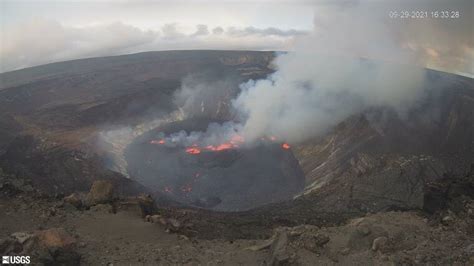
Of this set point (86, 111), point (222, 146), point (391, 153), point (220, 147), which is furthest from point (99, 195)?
point (86, 111)

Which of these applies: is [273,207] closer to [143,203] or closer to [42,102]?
[143,203]

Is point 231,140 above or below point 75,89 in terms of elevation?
below

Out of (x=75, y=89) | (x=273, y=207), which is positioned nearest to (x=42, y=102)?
(x=75, y=89)

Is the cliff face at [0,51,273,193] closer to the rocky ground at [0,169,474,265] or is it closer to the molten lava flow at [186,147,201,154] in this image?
the molten lava flow at [186,147,201,154]

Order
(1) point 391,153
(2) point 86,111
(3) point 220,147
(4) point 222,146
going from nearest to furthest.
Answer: (1) point 391,153, (3) point 220,147, (4) point 222,146, (2) point 86,111

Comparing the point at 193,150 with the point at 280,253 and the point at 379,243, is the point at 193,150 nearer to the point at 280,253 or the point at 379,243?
the point at 280,253

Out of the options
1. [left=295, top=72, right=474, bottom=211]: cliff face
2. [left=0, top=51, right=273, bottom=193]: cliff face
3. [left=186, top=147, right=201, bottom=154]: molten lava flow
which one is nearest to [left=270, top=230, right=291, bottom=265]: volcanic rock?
[left=295, top=72, right=474, bottom=211]: cliff face

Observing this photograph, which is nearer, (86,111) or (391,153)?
(391,153)
